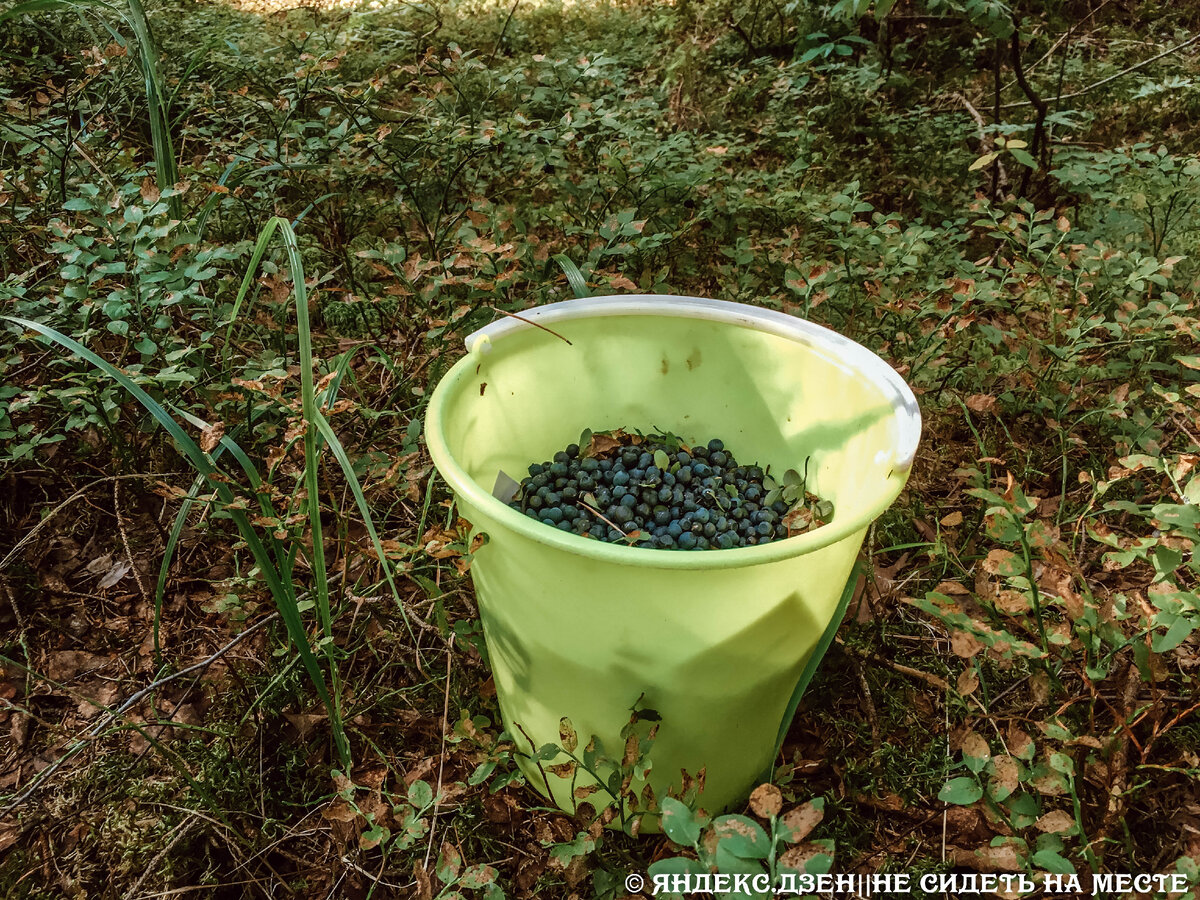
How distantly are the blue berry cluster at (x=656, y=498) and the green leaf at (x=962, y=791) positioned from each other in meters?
0.49

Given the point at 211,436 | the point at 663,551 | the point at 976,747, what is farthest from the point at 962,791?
the point at 211,436

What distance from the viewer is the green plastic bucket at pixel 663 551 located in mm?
901

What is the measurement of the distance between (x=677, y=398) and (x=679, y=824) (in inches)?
33.6

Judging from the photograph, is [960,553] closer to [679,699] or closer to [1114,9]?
[679,699]

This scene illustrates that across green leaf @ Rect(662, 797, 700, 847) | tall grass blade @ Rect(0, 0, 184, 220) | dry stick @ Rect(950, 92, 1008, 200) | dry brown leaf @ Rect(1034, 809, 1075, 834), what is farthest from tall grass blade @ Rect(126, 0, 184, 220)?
dry stick @ Rect(950, 92, 1008, 200)

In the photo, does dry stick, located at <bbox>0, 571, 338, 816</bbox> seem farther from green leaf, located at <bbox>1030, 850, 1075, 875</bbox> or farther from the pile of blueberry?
green leaf, located at <bbox>1030, 850, 1075, 875</bbox>

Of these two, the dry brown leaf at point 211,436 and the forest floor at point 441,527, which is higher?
the dry brown leaf at point 211,436

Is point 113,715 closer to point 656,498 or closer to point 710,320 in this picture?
point 656,498

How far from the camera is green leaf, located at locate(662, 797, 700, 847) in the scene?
0.77 metres

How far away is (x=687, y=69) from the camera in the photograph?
340 cm

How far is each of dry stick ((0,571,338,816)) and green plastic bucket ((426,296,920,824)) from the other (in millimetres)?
454

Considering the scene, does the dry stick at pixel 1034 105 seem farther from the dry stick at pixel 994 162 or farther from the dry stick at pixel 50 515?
the dry stick at pixel 50 515

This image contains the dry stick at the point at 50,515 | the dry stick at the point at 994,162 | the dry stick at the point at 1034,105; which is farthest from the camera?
the dry stick at the point at 994,162

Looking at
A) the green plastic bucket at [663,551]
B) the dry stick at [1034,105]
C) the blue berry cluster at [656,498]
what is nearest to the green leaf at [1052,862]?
the green plastic bucket at [663,551]
